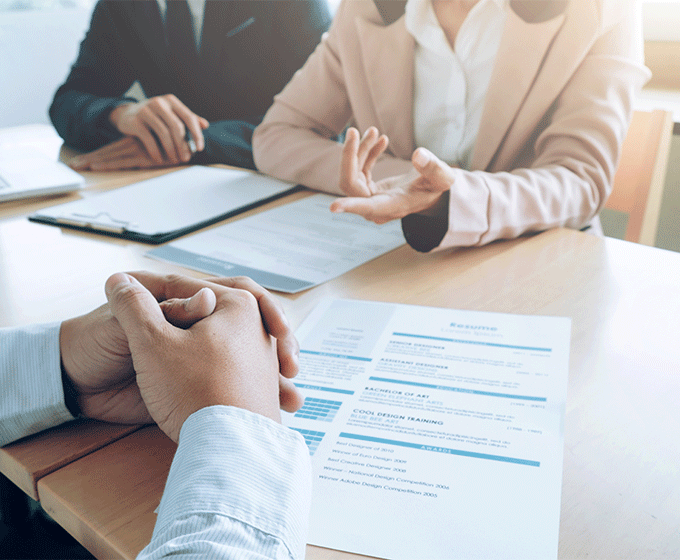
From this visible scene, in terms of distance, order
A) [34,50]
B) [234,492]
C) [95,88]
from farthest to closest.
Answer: [34,50], [95,88], [234,492]

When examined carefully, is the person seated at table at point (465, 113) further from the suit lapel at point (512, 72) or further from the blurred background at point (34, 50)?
the blurred background at point (34, 50)

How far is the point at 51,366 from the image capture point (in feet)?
1.58

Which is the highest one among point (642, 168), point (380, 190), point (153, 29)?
point (153, 29)

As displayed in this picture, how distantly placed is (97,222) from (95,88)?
981 mm

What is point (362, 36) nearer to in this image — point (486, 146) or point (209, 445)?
point (486, 146)

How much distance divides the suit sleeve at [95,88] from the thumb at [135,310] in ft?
3.47

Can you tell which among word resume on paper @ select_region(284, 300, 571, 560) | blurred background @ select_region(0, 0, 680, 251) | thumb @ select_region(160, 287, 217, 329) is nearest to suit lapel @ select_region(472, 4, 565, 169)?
word resume on paper @ select_region(284, 300, 571, 560)

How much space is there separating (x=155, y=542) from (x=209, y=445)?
62 millimetres

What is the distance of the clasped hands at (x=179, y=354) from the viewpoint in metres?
0.41

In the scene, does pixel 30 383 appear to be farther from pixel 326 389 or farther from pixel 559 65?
pixel 559 65

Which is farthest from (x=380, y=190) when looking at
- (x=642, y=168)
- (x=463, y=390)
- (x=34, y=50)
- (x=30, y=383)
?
(x=34, y=50)

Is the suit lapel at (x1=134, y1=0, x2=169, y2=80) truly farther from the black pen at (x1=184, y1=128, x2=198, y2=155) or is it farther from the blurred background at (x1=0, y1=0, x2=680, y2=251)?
the black pen at (x1=184, y1=128, x2=198, y2=155)

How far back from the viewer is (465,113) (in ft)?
3.72

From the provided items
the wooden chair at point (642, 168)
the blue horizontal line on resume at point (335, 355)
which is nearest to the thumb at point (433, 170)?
the blue horizontal line on resume at point (335, 355)
